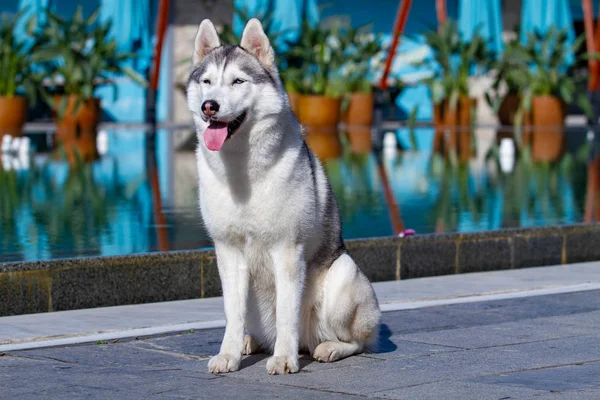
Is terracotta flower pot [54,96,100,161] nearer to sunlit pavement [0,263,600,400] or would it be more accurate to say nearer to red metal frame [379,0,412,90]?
red metal frame [379,0,412,90]

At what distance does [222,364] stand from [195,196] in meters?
5.60

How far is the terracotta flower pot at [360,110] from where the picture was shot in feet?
72.1

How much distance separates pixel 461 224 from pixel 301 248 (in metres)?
3.57

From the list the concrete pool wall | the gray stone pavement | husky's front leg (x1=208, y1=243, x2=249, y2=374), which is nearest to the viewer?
the gray stone pavement

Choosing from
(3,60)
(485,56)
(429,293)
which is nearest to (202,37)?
(429,293)

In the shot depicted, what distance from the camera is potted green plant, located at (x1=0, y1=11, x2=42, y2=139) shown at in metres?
18.5

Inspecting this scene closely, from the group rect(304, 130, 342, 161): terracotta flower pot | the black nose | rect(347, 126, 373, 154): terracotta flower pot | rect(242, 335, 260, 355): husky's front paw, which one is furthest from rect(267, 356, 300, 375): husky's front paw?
rect(347, 126, 373, 154): terracotta flower pot

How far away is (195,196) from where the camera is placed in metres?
9.88

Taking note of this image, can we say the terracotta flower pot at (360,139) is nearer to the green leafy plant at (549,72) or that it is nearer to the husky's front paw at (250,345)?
the green leafy plant at (549,72)

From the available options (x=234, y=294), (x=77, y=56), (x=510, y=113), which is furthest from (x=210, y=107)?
(x=510, y=113)

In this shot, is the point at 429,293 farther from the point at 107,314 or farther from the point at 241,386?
the point at 241,386

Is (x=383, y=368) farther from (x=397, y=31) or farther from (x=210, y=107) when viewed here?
(x=397, y=31)

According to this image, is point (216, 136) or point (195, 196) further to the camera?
point (195, 196)

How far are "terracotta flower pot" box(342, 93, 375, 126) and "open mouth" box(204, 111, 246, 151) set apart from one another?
17631 millimetres
